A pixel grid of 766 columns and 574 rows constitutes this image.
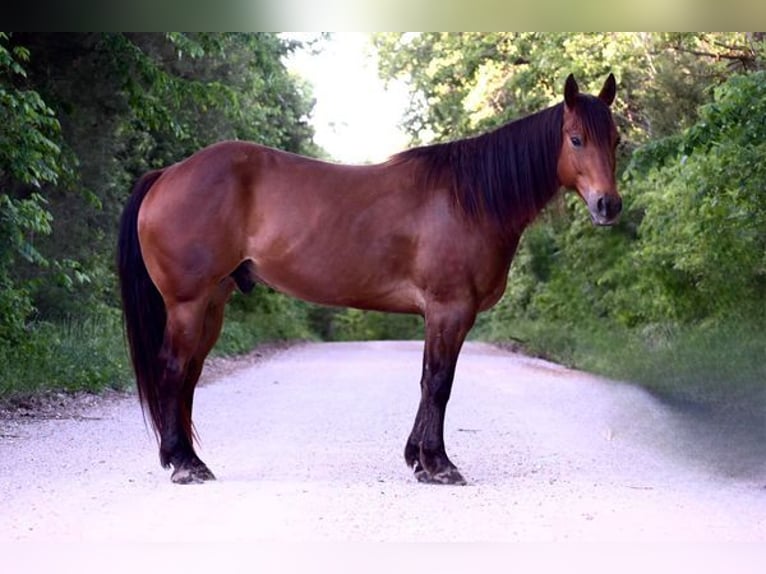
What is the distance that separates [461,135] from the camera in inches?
581

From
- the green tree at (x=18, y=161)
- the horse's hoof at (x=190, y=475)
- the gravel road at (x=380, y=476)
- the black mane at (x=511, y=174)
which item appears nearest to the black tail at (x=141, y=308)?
the horse's hoof at (x=190, y=475)

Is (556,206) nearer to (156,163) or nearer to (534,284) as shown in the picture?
(156,163)

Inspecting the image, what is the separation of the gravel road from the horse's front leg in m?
0.12

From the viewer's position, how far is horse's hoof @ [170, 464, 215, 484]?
5020 millimetres

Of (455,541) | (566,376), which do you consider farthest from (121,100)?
(455,541)

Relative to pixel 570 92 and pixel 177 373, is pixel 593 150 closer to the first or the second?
pixel 570 92

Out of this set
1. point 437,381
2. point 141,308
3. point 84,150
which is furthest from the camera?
point 84,150

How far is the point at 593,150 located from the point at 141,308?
7.11 ft

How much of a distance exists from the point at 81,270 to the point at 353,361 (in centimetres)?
427

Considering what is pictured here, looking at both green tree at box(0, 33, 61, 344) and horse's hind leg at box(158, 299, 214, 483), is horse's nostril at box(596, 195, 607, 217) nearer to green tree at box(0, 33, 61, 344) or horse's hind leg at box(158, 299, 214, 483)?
horse's hind leg at box(158, 299, 214, 483)

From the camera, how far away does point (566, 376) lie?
1172 cm

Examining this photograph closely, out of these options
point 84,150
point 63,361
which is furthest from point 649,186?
point 63,361

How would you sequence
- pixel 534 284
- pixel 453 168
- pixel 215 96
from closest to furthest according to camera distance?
pixel 453 168, pixel 215 96, pixel 534 284

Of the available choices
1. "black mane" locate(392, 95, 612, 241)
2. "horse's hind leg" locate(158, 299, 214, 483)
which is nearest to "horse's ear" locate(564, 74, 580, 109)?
"black mane" locate(392, 95, 612, 241)
